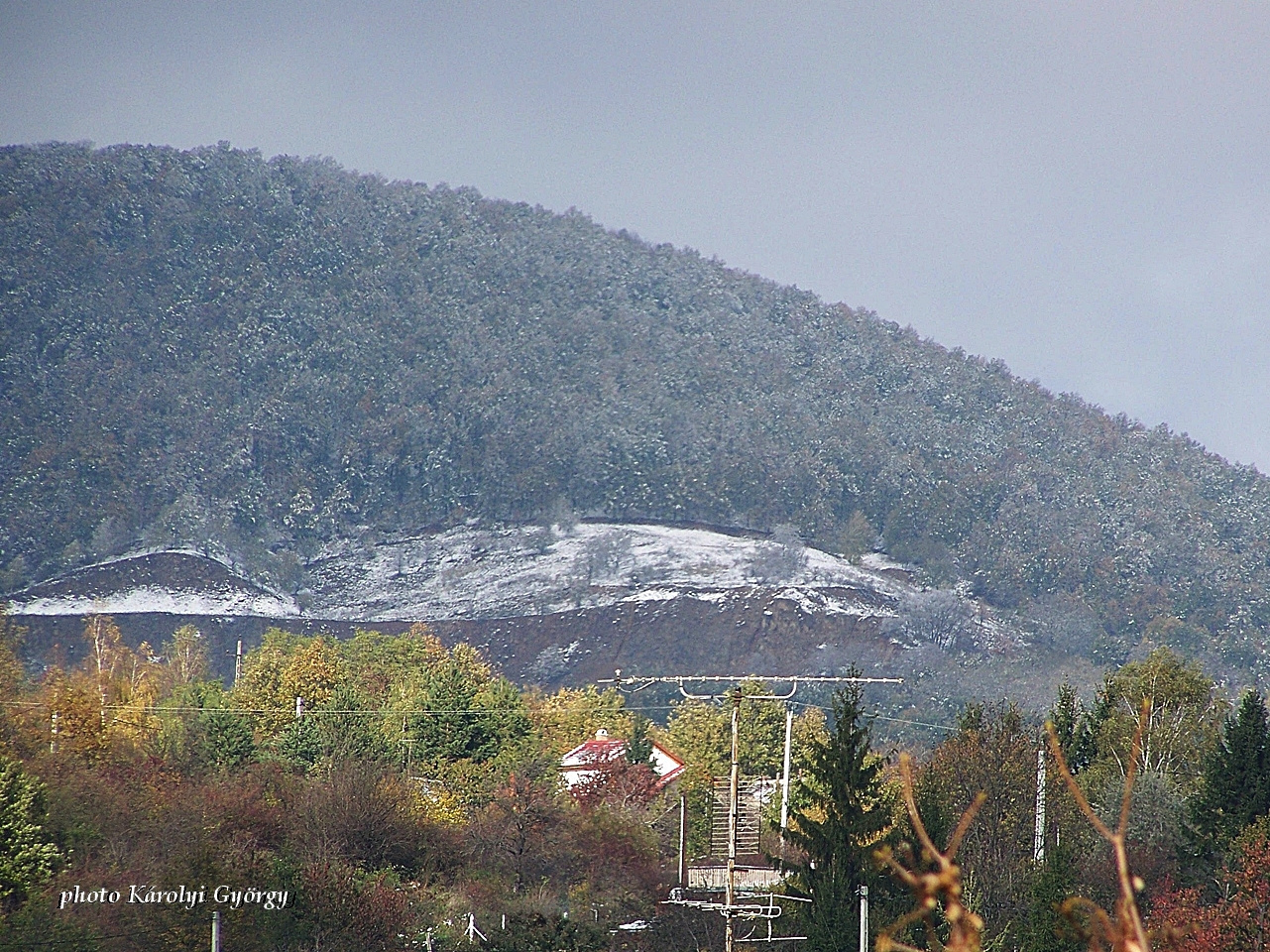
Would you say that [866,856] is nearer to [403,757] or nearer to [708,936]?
[708,936]

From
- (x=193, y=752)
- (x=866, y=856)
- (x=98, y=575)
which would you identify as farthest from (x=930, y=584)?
(x=866, y=856)

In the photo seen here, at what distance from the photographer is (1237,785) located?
150ft

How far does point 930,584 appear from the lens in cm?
19738

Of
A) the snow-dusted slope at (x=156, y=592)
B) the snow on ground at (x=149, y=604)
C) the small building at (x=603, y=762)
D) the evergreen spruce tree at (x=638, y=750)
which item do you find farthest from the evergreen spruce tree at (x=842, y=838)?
the snow on ground at (x=149, y=604)

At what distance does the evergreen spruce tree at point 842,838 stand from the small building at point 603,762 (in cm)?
2757

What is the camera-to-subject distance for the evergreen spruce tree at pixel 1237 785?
45.1 m

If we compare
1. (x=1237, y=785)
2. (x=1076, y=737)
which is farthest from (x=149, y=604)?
(x=1237, y=785)

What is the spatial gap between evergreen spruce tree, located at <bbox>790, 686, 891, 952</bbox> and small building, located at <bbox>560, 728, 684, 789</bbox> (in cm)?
2757

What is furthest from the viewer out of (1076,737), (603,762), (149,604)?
(149,604)

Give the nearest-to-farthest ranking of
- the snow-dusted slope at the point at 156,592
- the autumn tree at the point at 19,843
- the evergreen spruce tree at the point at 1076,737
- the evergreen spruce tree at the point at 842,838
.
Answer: the evergreen spruce tree at the point at 842,838, the autumn tree at the point at 19,843, the evergreen spruce tree at the point at 1076,737, the snow-dusted slope at the point at 156,592

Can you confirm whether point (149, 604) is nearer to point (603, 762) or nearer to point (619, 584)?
point (619, 584)

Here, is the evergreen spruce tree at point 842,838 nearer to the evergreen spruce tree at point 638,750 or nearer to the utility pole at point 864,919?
the utility pole at point 864,919

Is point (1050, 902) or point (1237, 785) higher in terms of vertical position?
point (1237, 785)

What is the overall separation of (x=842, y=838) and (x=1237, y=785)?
38.2 ft
